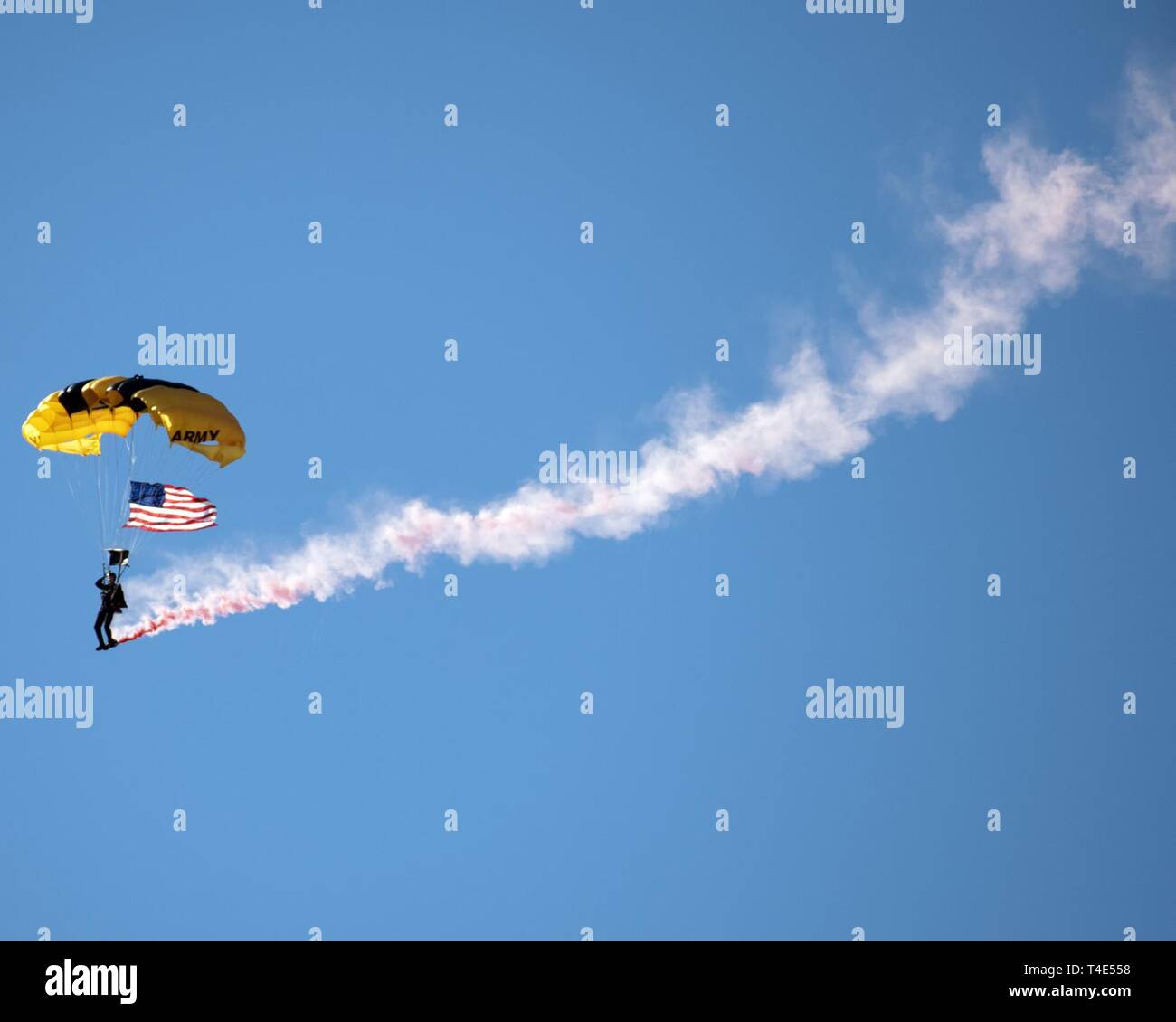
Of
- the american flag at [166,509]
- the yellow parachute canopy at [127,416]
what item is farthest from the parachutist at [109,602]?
the yellow parachute canopy at [127,416]

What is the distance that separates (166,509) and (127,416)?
2.19 m

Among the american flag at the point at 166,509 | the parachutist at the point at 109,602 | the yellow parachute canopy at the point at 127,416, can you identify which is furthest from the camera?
the american flag at the point at 166,509

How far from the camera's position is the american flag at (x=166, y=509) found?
1737 inches

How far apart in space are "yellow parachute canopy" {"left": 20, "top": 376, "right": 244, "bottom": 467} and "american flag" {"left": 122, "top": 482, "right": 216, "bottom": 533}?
1329 millimetres

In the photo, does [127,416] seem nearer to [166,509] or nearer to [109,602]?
[166,509]

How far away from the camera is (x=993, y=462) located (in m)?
111

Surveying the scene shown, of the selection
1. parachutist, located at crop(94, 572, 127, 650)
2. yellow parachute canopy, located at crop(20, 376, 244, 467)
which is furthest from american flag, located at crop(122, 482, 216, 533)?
parachutist, located at crop(94, 572, 127, 650)

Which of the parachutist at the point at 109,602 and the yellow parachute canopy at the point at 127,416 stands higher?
the yellow parachute canopy at the point at 127,416

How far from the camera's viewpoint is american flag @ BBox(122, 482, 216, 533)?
44.1 meters

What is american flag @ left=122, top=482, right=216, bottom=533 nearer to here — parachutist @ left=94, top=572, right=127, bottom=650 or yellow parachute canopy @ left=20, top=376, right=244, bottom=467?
yellow parachute canopy @ left=20, top=376, right=244, bottom=467

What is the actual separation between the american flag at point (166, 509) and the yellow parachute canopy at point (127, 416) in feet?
4.36

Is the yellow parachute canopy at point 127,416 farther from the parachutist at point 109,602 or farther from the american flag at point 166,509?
the parachutist at point 109,602

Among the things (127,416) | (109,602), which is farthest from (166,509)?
(109,602)
